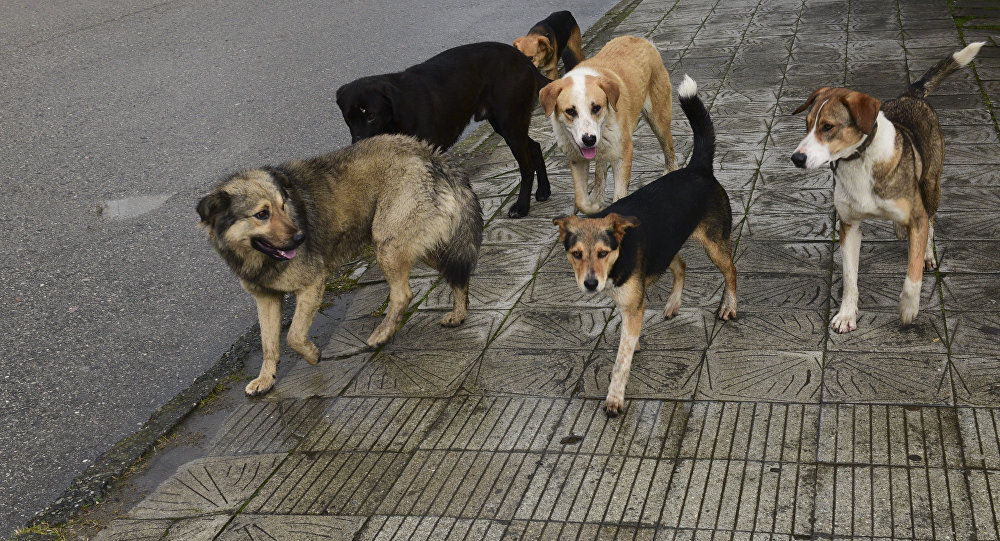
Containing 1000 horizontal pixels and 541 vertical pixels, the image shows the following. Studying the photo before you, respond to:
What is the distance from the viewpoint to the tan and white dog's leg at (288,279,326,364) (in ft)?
17.7

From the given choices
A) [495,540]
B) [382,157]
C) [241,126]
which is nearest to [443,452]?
[495,540]

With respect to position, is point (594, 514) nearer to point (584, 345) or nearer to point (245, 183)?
point (584, 345)

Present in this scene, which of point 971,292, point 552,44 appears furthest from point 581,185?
point 552,44

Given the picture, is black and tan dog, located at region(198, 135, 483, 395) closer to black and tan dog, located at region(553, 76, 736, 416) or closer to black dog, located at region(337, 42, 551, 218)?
black dog, located at region(337, 42, 551, 218)

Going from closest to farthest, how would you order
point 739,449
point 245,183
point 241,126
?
point 739,449
point 245,183
point 241,126

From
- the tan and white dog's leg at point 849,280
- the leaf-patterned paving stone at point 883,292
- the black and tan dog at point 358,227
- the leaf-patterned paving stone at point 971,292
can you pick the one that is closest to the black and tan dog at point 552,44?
the black and tan dog at point 358,227

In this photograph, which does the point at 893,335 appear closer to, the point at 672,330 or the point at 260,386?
the point at 672,330

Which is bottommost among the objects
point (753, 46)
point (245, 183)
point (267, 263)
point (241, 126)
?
point (753, 46)

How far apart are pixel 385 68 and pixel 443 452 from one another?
7455 millimetres

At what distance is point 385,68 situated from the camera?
36.4 ft

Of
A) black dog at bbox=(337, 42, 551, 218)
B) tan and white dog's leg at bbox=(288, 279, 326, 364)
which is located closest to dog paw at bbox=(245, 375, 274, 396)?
tan and white dog's leg at bbox=(288, 279, 326, 364)

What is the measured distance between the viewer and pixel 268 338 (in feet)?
17.9

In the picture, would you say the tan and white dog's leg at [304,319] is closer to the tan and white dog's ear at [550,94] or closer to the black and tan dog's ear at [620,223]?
the black and tan dog's ear at [620,223]

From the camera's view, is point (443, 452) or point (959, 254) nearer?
point (443, 452)
